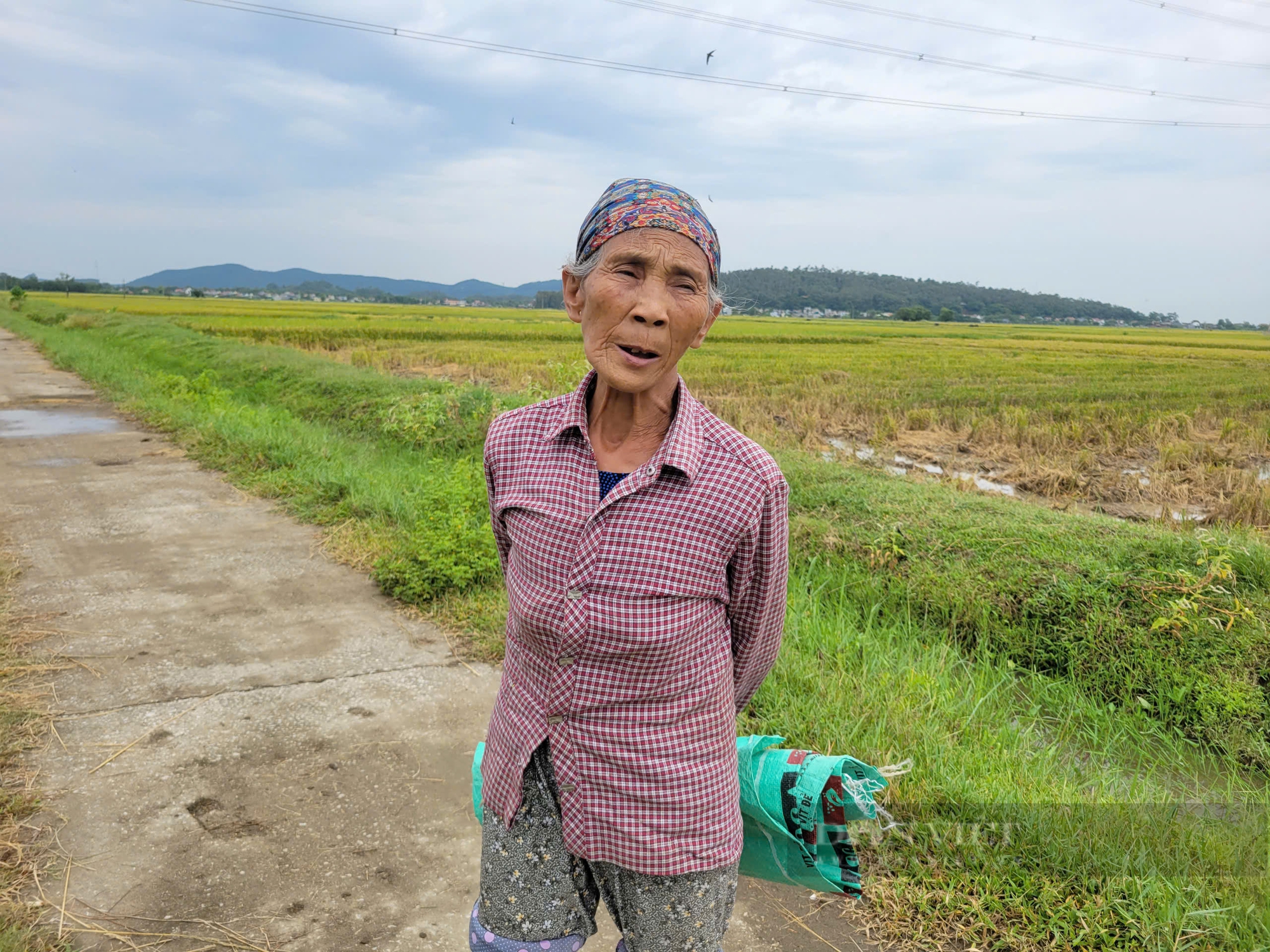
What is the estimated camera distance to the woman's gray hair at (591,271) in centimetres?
139

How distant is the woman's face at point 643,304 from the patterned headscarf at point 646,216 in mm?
12

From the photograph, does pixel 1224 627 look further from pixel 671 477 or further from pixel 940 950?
pixel 671 477

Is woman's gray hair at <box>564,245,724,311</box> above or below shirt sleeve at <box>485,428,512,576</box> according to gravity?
above

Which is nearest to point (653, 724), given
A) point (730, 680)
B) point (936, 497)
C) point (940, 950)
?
point (730, 680)

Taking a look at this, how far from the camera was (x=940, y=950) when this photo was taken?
219 centimetres

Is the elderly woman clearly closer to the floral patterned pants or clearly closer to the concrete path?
the floral patterned pants

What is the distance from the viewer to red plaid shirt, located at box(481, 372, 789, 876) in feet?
4.25

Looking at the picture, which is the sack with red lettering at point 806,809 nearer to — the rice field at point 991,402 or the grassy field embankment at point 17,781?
the grassy field embankment at point 17,781

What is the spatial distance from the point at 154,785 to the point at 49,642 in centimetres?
A: 149

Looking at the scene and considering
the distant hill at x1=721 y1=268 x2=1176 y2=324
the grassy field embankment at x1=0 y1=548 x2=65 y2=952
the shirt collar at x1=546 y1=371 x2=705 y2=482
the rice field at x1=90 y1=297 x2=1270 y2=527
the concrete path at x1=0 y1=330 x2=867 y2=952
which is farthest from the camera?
the distant hill at x1=721 y1=268 x2=1176 y2=324

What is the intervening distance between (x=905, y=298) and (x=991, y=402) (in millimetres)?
73978

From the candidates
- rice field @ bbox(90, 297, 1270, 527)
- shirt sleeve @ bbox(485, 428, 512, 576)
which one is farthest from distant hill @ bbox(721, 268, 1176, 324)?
shirt sleeve @ bbox(485, 428, 512, 576)

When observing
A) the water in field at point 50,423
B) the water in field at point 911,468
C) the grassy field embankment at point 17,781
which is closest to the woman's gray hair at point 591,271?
the grassy field embankment at point 17,781

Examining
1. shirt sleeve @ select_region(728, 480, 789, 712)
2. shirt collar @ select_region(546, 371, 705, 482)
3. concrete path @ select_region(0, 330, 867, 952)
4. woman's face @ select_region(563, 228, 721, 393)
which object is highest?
woman's face @ select_region(563, 228, 721, 393)
